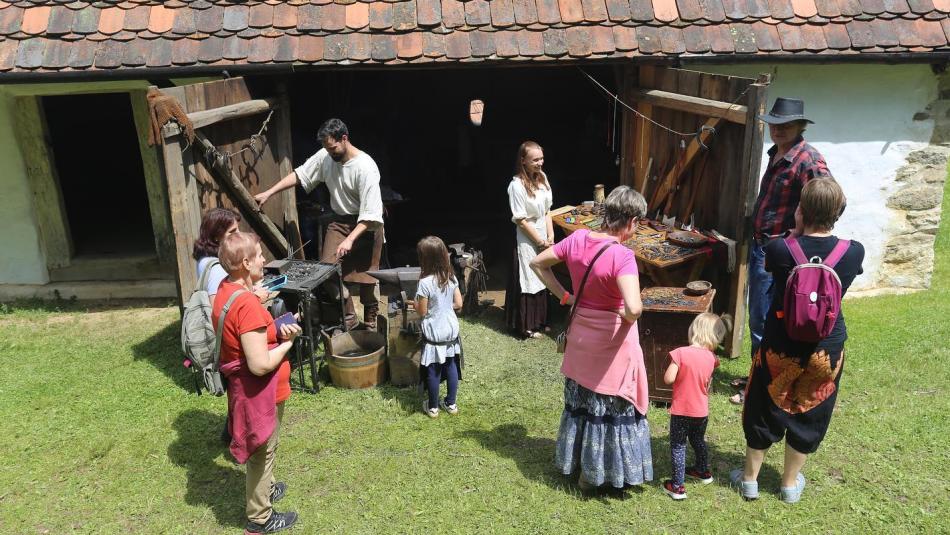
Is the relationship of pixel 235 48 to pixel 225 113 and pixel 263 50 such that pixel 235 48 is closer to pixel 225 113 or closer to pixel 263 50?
pixel 263 50

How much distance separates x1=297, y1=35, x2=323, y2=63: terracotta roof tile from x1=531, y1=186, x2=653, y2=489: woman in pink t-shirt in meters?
3.62

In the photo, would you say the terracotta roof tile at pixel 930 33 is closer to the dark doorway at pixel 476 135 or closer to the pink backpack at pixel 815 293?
the pink backpack at pixel 815 293

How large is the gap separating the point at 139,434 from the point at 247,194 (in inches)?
82.4

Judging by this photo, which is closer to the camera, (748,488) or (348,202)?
(748,488)

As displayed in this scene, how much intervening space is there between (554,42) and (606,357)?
152 inches

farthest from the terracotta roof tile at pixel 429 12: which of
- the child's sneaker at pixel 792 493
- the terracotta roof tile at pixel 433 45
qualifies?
the child's sneaker at pixel 792 493

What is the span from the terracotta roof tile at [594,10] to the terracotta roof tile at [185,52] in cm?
360

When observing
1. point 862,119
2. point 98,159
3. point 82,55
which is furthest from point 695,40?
point 98,159

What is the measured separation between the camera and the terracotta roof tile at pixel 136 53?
6695 millimetres

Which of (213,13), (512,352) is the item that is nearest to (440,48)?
(213,13)

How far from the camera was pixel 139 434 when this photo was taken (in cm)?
523

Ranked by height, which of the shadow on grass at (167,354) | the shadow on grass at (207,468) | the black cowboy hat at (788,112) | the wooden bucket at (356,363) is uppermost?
the black cowboy hat at (788,112)

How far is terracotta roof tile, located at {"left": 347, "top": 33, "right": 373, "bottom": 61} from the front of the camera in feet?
22.3

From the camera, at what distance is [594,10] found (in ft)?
23.3
